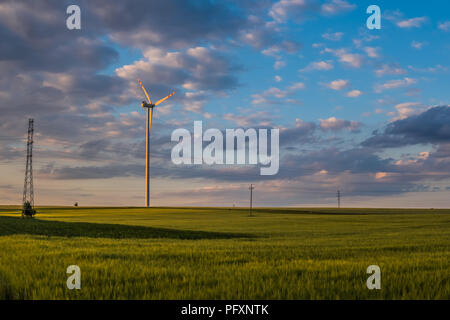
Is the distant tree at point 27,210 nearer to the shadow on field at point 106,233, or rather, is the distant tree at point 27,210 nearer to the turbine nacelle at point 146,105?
the shadow on field at point 106,233

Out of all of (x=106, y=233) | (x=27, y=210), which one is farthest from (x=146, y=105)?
(x=106, y=233)

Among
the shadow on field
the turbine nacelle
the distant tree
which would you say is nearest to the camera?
the shadow on field

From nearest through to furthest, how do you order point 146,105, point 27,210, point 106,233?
point 106,233 < point 27,210 < point 146,105

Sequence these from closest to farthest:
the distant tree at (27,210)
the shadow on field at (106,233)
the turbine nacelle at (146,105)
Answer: the shadow on field at (106,233) → the distant tree at (27,210) → the turbine nacelle at (146,105)

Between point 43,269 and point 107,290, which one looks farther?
point 43,269

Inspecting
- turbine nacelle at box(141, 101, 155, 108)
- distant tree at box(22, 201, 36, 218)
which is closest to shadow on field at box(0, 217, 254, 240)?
distant tree at box(22, 201, 36, 218)

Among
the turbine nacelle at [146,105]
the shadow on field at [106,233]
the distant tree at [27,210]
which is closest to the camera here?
the shadow on field at [106,233]

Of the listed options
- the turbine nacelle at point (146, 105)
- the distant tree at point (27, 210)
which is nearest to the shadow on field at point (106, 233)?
the distant tree at point (27, 210)

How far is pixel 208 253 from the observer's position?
15.2m

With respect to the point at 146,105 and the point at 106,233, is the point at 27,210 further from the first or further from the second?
the point at 146,105

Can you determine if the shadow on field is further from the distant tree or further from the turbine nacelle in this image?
the turbine nacelle
